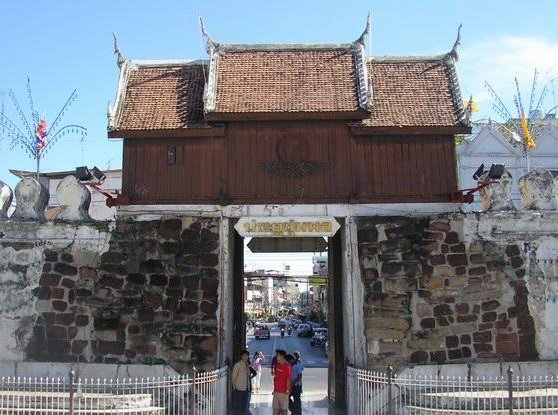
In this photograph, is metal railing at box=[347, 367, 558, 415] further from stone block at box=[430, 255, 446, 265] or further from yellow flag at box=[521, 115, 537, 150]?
yellow flag at box=[521, 115, 537, 150]

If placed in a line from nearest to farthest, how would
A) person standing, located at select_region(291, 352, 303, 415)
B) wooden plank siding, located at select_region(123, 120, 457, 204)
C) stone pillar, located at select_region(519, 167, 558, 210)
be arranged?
person standing, located at select_region(291, 352, 303, 415) → stone pillar, located at select_region(519, 167, 558, 210) → wooden plank siding, located at select_region(123, 120, 457, 204)

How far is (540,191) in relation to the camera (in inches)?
564

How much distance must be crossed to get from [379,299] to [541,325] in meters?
3.61

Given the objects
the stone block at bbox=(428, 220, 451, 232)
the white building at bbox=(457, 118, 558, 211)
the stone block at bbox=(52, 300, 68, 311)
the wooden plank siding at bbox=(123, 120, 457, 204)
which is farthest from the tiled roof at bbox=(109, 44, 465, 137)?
the white building at bbox=(457, 118, 558, 211)

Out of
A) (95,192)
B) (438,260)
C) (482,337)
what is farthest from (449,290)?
(95,192)

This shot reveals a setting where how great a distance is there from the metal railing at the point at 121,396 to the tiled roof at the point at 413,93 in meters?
7.13

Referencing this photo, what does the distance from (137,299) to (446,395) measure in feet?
22.9

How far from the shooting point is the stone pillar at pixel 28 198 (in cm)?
1446

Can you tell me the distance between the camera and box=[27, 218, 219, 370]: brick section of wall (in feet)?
45.0

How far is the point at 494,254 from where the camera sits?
13.9m

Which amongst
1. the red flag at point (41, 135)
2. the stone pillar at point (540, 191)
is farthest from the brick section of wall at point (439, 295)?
the red flag at point (41, 135)

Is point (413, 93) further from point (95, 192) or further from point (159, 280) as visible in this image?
point (95, 192)

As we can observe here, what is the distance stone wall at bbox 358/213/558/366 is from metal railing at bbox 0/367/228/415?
367 cm

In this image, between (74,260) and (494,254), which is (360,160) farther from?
(74,260)
